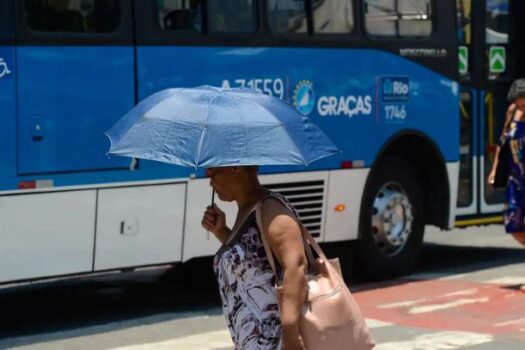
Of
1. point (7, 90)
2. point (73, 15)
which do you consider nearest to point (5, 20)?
point (7, 90)

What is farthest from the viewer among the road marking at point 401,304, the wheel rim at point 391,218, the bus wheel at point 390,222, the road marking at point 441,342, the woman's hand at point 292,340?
the wheel rim at point 391,218

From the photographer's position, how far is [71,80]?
29.3ft

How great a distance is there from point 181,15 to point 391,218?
3.04m

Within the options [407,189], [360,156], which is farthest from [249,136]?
[407,189]

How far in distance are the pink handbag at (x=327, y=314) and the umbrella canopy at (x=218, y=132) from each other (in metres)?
0.23

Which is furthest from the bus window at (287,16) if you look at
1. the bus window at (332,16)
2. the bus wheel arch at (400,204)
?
the bus wheel arch at (400,204)

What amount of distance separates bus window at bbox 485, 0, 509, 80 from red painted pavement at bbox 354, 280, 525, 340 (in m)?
2.53

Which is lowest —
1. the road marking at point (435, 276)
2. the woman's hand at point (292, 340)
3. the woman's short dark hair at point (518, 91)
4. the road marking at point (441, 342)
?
the road marking at point (435, 276)

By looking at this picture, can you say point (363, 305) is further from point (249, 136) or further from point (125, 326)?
point (249, 136)

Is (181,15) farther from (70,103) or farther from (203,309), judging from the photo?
(203,309)

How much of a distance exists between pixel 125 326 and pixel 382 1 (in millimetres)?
4016

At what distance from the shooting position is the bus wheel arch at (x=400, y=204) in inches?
448

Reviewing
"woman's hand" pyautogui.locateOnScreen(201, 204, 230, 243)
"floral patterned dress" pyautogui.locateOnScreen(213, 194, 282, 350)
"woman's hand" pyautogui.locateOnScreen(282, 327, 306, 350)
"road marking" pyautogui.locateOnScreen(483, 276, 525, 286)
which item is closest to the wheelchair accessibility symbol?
"woman's hand" pyautogui.locateOnScreen(201, 204, 230, 243)

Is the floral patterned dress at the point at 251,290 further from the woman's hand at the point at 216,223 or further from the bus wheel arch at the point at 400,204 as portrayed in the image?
the bus wheel arch at the point at 400,204
